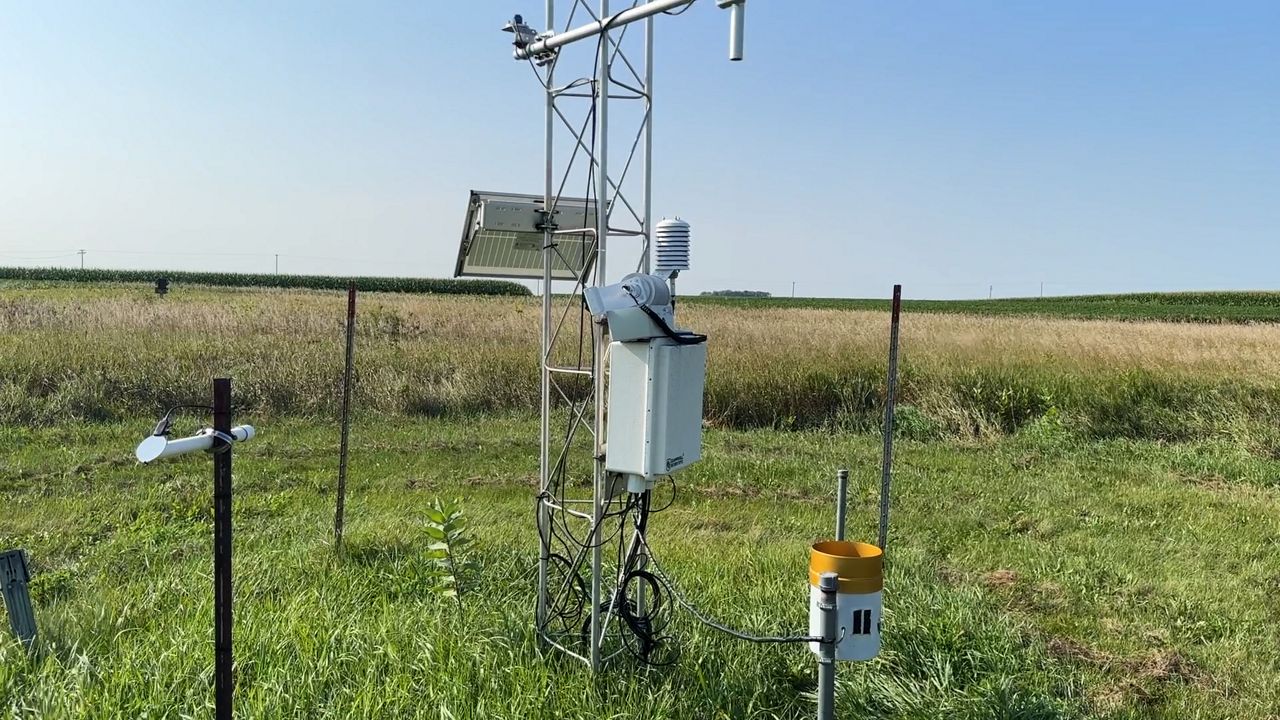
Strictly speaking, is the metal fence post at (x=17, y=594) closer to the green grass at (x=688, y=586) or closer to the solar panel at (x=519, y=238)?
the green grass at (x=688, y=586)

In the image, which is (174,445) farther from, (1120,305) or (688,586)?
(1120,305)

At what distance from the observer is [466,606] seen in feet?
13.4

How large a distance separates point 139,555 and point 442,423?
5.27 meters

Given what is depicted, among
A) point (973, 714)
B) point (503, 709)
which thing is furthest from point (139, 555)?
point (973, 714)

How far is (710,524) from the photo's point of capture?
6609 millimetres

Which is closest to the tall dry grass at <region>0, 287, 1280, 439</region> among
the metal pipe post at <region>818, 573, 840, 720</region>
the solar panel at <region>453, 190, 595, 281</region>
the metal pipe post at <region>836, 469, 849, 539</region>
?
the solar panel at <region>453, 190, 595, 281</region>

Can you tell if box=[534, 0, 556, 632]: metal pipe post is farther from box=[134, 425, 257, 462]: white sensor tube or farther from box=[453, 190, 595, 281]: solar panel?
box=[134, 425, 257, 462]: white sensor tube

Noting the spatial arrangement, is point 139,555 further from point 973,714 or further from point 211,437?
point 973,714

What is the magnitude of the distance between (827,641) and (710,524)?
394cm

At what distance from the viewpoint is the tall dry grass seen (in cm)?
1023

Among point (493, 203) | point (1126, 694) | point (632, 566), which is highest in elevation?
point (493, 203)

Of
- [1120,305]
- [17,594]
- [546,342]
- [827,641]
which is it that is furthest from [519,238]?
[1120,305]

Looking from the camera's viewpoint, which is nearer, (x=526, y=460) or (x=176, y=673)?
(x=176, y=673)

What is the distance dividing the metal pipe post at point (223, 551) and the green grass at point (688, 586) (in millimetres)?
702
